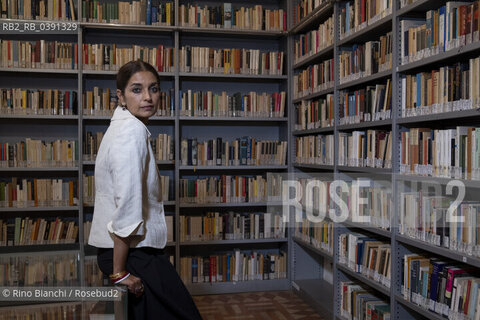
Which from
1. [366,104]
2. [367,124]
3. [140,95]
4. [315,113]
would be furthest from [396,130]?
[140,95]

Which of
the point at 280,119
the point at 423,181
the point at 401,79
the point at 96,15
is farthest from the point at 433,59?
the point at 96,15

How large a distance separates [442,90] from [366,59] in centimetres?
85

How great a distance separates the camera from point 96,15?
4.24 m

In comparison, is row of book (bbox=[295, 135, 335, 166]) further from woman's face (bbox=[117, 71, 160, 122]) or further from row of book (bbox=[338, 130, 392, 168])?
woman's face (bbox=[117, 71, 160, 122])

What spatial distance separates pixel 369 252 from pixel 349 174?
0.67m

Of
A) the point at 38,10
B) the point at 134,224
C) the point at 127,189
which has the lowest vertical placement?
the point at 134,224

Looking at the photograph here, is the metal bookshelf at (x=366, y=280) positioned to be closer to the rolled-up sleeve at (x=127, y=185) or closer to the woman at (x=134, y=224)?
the woman at (x=134, y=224)

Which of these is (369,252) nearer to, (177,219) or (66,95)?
(177,219)

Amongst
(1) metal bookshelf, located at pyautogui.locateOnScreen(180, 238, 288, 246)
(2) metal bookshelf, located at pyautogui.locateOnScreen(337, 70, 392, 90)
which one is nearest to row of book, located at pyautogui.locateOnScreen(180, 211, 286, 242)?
(1) metal bookshelf, located at pyautogui.locateOnScreen(180, 238, 288, 246)

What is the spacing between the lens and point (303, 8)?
4.27m

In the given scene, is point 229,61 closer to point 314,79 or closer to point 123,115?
point 314,79

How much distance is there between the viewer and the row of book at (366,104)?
9.42 ft

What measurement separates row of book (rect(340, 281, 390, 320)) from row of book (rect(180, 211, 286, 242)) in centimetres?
122

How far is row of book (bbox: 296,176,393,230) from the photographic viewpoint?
9.53ft
